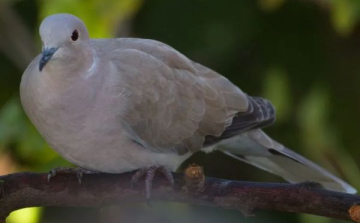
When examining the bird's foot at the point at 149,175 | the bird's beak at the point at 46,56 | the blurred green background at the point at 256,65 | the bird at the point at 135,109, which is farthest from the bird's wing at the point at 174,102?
the blurred green background at the point at 256,65

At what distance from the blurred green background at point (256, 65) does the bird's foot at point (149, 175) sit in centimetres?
78

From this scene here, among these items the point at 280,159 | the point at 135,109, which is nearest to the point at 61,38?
the point at 135,109

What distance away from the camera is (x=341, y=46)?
3691 millimetres

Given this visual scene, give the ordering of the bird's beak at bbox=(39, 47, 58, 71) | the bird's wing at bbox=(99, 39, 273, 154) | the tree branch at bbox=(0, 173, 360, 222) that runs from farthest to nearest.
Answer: the bird's wing at bbox=(99, 39, 273, 154) → the bird's beak at bbox=(39, 47, 58, 71) → the tree branch at bbox=(0, 173, 360, 222)

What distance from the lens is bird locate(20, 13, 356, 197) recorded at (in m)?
2.11

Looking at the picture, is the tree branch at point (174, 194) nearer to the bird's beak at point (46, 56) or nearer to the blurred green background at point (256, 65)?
the bird's beak at point (46, 56)

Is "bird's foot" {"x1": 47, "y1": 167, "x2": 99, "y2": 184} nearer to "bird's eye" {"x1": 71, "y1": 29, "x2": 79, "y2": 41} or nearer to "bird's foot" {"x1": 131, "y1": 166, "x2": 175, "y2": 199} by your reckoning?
"bird's foot" {"x1": 131, "y1": 166, "x2": 175, "y2": 199}

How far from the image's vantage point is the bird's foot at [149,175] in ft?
6.58

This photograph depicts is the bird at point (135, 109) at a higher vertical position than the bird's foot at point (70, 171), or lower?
higher

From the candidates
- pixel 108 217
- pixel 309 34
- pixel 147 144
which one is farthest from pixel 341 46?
pixel 147 144

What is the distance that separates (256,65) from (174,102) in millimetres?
1184

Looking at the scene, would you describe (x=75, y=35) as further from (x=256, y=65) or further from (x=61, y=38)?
(x=256, y=65)

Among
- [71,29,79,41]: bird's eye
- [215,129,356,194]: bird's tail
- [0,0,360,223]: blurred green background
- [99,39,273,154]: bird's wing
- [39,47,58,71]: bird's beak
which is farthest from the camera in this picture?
[0,0,360,223]: blurred green background

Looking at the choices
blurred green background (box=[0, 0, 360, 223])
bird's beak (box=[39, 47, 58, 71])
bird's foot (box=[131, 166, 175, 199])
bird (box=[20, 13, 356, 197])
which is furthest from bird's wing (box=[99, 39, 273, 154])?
blurred green background (box=[0, 0, 360, 223])
